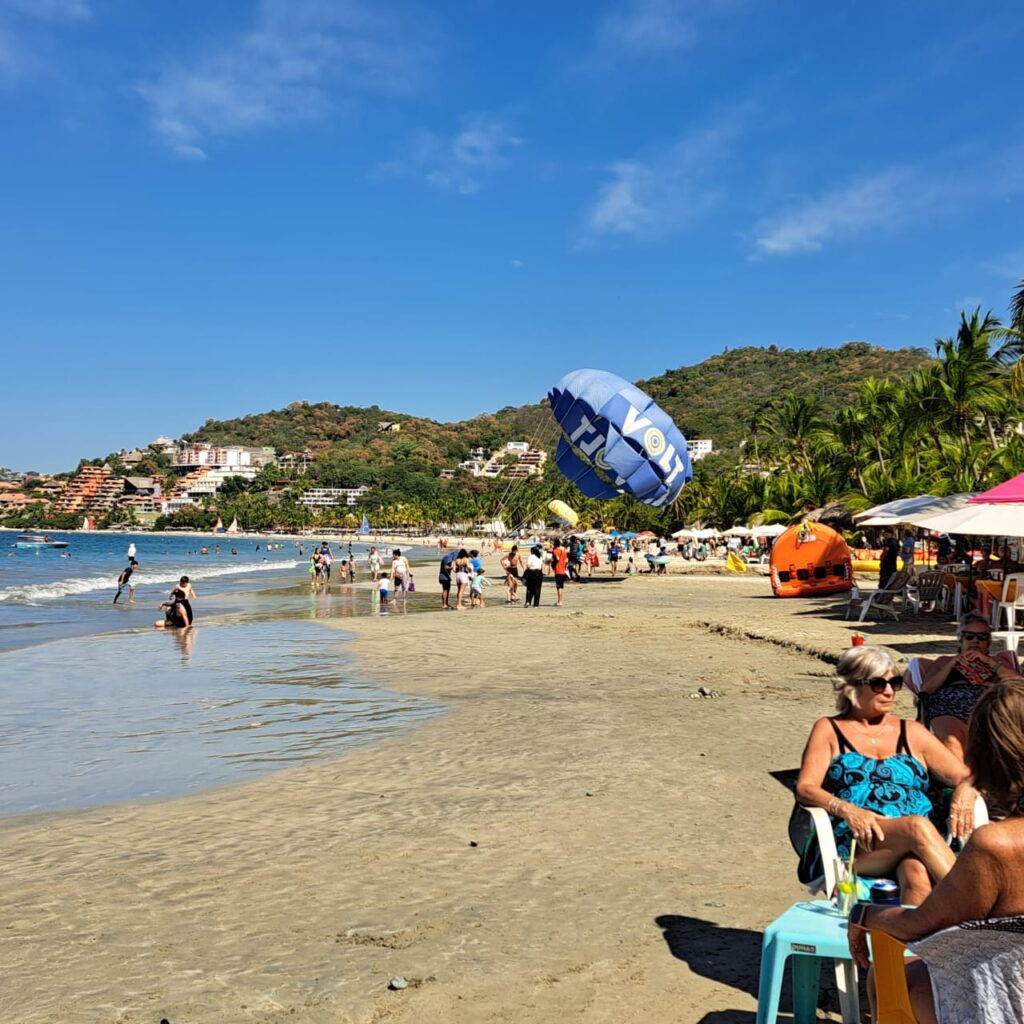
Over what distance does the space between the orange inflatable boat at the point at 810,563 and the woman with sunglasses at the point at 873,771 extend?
66.1 feet

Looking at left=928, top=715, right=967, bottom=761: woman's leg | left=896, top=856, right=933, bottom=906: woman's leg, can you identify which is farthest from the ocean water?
left=896, top=856, right=933, bottom=906: woman's leg

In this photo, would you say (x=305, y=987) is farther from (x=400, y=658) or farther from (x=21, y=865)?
(x=400, y=658)

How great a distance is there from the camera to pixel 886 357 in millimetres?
166000

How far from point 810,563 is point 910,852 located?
21308mm

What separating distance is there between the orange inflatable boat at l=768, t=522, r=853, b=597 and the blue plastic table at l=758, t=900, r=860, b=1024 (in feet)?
68.4

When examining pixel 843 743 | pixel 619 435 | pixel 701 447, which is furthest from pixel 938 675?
pixel 701 447

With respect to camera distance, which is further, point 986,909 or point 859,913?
point 859,913

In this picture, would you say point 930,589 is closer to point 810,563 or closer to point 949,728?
point 810,563

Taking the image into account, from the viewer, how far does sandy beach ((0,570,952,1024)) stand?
3.74 metres

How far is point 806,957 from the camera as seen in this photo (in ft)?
11.1

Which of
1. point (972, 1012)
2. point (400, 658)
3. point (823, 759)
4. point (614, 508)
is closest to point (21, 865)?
point (823, 759)

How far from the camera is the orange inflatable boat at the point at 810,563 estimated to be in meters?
23.6

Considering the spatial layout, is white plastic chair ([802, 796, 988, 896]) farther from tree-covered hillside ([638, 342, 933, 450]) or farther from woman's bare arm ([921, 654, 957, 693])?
tree-covered hillside ([638, 342, 933, 450])

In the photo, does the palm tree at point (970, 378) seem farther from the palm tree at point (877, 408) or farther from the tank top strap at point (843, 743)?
the tank top strap at point (843, 743)
